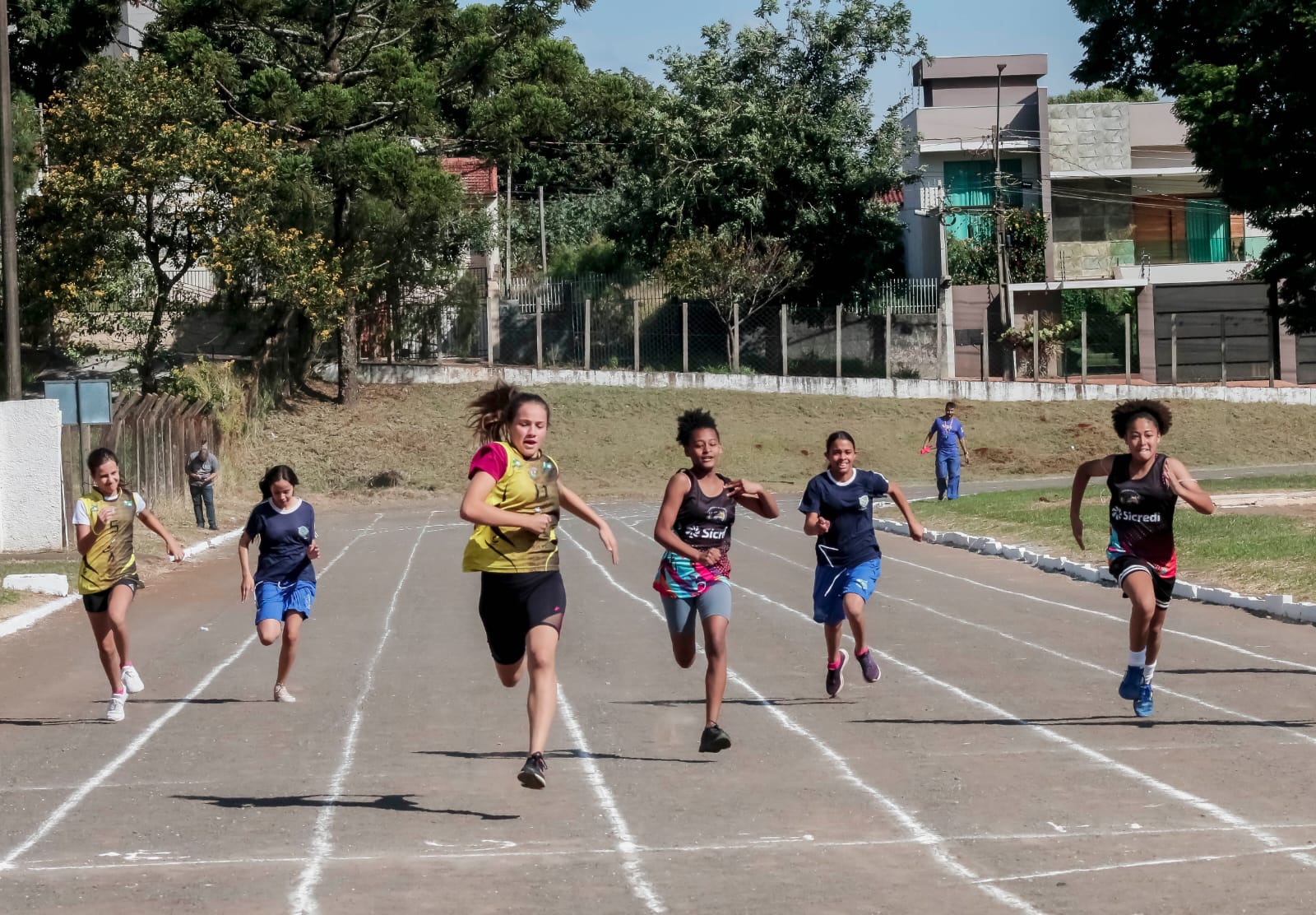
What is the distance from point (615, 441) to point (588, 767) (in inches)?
1383

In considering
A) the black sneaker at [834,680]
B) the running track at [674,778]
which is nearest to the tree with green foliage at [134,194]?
the running track at [674,778]

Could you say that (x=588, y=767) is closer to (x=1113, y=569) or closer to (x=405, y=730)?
(x=405, y=730)

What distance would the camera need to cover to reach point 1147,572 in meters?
9.67

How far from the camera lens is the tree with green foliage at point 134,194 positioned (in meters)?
37.8

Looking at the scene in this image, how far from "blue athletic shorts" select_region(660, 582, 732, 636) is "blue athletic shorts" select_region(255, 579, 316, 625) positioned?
10.7 ft

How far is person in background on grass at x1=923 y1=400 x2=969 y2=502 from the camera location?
29312 millimetres

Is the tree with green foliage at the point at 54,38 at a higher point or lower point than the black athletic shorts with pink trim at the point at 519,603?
higher

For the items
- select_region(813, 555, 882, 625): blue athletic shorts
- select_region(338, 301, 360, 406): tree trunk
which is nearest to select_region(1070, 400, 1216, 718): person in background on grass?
select_region(813, 555, 882, 625): blue athletic shorts

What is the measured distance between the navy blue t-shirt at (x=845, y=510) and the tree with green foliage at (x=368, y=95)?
31.8 m

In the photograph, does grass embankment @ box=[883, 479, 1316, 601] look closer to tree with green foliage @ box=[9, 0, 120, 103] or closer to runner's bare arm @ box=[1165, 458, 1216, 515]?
runner's bare arm @ box=[1165, 458, 1216, 515]

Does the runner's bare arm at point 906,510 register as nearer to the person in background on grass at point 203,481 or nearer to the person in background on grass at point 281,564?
the person in background on grass at point 281,564

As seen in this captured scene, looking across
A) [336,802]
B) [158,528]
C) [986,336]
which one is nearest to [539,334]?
[986,336]

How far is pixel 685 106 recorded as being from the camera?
51406mm

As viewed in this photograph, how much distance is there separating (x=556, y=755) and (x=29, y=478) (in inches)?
688
